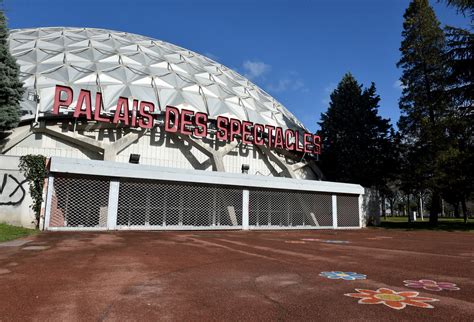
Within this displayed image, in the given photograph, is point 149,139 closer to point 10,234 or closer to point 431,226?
point 10,234

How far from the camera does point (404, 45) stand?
34469mm

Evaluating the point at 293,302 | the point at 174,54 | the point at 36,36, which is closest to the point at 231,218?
the point at 293,302

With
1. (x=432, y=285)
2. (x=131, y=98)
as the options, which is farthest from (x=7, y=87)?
(x=432, y=285)

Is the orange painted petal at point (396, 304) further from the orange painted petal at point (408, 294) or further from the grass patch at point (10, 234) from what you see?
the grass patch at point (10, 234)

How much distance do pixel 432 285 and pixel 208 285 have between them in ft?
12.0

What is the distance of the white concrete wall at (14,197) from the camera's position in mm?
15664

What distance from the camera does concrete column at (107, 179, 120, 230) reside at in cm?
1686

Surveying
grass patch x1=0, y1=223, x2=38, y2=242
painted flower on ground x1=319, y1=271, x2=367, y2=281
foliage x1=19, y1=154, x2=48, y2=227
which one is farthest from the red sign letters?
painted flower on ground x1=319, y1=271, x2=367, y2=281

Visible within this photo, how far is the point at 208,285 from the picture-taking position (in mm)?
5320

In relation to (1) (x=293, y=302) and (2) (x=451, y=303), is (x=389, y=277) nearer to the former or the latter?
(2) (x=451, y=303)

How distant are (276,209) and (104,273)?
18666 millimetres

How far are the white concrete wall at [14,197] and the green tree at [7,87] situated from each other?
10.2 ft

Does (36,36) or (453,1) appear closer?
(453,1)

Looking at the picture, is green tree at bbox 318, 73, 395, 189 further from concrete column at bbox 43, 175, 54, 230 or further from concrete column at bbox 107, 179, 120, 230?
concrete column at bbox 43, 175, 54, 230
